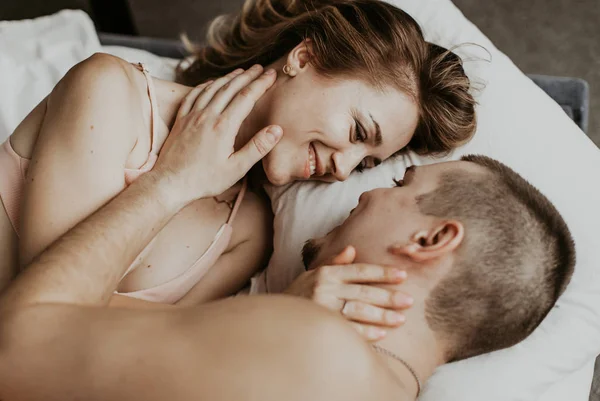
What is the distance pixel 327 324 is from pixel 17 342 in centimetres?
43

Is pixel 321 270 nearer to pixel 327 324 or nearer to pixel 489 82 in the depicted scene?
pixel 327 324

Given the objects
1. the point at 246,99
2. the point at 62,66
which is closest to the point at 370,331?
the point at 246,99

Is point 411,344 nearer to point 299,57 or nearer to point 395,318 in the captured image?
point 395,318

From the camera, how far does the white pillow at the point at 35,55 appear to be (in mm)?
1692

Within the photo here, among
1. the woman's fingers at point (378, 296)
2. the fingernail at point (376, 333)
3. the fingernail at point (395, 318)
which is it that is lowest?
the fingernail at point (376, 333)

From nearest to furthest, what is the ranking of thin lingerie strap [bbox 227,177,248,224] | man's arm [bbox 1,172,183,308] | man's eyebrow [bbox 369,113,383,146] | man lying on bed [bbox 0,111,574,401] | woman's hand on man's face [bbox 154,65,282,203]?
man lying on bed [bbox 0,111,574,401], man's arm [bbox 1,172,183,308], woman's hand on man's face [bbox 154,65,282,203], man's eyebrow [bbox 369,113,383,146], thin lingerie strap [bbox 227,177,248,224]

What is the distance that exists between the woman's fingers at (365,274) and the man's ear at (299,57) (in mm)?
528

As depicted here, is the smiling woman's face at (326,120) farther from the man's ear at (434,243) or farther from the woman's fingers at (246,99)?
the man's ear at (434,243)

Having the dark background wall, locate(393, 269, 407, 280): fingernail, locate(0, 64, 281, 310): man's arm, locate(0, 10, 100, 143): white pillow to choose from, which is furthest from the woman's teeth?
the dark background wall

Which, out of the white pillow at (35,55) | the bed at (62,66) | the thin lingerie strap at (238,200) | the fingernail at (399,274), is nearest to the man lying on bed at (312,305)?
the fingernail at (399,274)

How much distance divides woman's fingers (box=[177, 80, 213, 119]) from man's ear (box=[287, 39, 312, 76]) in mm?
210

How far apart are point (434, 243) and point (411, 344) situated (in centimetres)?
18

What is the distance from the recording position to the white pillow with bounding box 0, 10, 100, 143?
1692 mm

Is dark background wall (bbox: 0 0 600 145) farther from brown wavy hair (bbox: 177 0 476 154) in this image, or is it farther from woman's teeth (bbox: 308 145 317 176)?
woman's teeth (bbox: 308 145 317 176)
